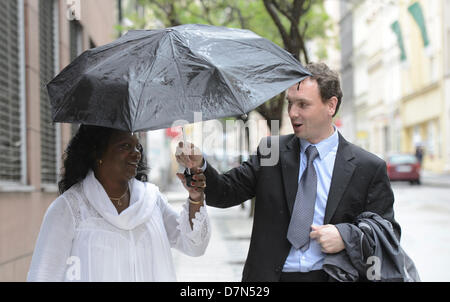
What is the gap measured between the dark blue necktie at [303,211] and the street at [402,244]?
4.99 meters

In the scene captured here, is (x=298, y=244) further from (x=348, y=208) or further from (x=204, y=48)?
(x=204, y=48)

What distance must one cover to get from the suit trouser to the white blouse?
1.50ft

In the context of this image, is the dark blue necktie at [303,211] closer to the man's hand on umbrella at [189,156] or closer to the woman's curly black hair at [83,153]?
the man's hand on umbrella at [189,156]

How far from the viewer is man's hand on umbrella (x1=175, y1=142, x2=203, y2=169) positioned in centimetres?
297

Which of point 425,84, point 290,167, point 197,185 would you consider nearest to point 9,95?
point 197,185

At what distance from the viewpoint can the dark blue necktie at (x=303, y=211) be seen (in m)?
2.97

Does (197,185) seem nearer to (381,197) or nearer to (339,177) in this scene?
(339,177)

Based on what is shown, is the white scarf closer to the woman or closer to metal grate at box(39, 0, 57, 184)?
the woman

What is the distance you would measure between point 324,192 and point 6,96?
474cm

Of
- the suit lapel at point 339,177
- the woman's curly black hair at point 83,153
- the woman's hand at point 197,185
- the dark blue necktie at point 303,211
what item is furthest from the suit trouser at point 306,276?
the woman's curly black hair at point 83,153

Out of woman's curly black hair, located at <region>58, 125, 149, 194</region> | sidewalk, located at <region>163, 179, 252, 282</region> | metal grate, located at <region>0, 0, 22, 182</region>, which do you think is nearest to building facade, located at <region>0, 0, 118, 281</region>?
metal grate, located at <region>0, 0, 22, 182</region>

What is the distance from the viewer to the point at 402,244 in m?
10.9

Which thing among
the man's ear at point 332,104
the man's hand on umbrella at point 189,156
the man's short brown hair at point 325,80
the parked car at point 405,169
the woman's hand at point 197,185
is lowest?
the parked car at point 405,169
